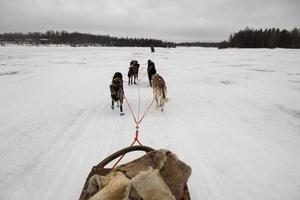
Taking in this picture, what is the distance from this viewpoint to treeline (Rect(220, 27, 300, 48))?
7062cm

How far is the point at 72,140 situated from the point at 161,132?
2067 millimetres

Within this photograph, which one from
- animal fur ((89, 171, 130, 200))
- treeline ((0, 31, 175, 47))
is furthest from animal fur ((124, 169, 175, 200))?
treeline ((0, 31, 175, 47))

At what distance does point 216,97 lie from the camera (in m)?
8.38

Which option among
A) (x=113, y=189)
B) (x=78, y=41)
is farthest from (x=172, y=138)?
(x=78, y=41)

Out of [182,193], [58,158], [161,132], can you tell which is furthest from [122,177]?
[161,132]

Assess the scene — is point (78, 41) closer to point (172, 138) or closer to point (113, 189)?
point (172, 138)

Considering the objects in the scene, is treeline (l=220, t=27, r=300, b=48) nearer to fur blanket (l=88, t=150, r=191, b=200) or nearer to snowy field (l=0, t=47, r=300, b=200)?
snowy field (l=0, t=47, r=300, b=200)

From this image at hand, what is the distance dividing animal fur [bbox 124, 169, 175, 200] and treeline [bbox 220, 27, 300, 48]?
259 ft

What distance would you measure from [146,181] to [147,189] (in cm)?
6

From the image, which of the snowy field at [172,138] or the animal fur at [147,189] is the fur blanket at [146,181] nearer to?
the animal fur at [147,189]

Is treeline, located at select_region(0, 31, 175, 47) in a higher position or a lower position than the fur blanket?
higher

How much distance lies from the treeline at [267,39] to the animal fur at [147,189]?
259 ft

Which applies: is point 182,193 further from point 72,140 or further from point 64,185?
point 72,140

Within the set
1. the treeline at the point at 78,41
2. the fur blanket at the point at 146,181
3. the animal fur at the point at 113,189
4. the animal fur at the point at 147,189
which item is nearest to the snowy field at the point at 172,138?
the fur blanket at the point at 146,181
